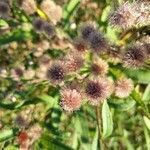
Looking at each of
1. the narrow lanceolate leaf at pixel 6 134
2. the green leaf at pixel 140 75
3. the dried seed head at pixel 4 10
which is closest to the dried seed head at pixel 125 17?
the green leaf at pixel 140 75

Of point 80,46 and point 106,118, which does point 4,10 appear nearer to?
→ point 80,46

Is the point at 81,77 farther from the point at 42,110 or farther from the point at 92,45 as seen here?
the point at 42,110

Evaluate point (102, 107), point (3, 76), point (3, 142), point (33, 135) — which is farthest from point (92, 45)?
point (3, 76)

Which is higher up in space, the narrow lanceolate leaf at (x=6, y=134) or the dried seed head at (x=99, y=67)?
the dried seed head at (x=99, y=67)

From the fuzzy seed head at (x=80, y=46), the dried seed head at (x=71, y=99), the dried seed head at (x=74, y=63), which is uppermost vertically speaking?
the fuzzy seed head at (x=80, y=46)

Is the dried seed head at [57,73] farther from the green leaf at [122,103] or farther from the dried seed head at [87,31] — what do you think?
the green leaf at [122,103]

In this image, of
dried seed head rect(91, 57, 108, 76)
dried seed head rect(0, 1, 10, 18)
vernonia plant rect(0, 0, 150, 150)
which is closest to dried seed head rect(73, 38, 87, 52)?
vernonia plant rect(0, 0, 150, 150)

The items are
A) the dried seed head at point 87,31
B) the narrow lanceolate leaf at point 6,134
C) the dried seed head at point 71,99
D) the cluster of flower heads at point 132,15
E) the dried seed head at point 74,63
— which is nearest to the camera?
the cluster of flower heads at point 132,15
